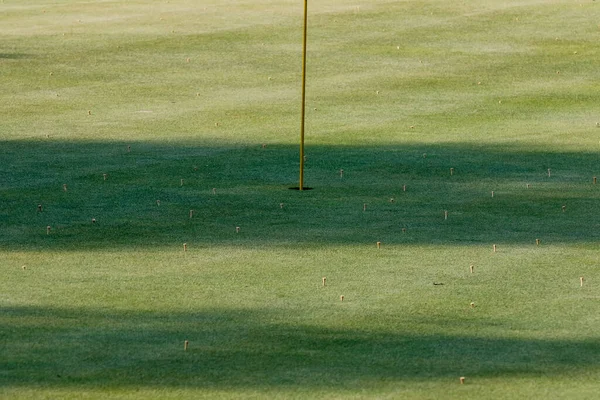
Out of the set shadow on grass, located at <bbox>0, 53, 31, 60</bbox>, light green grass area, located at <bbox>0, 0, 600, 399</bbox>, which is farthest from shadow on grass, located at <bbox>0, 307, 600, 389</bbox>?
shadow on grass, located at <bbox>0, 53, 31, 60</bbox>

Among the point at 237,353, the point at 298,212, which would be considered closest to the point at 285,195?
the point at 298,212

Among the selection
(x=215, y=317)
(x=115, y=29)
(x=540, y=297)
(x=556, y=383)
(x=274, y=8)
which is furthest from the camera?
(x=274, y=8)

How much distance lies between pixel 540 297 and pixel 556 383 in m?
1.95

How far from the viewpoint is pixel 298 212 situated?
12.8 meters

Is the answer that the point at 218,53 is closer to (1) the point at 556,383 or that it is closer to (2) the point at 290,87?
(2) the point at 290,87

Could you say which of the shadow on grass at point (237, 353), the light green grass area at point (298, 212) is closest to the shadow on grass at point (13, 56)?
the light green grass area at point (298, 212)

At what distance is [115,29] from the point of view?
2630cm

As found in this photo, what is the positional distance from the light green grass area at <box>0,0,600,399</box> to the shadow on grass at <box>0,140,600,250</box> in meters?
0.05

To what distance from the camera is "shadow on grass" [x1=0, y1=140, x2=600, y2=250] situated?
469 inches

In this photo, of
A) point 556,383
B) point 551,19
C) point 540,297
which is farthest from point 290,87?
point 556,383

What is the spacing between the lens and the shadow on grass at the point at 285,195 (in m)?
11.9

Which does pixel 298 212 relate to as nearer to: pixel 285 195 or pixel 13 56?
pixel 285 195

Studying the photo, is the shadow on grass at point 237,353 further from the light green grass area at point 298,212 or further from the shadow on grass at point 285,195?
the shadow on grass at point 285,195

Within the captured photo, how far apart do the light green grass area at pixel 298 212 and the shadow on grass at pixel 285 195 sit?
0.16ft
